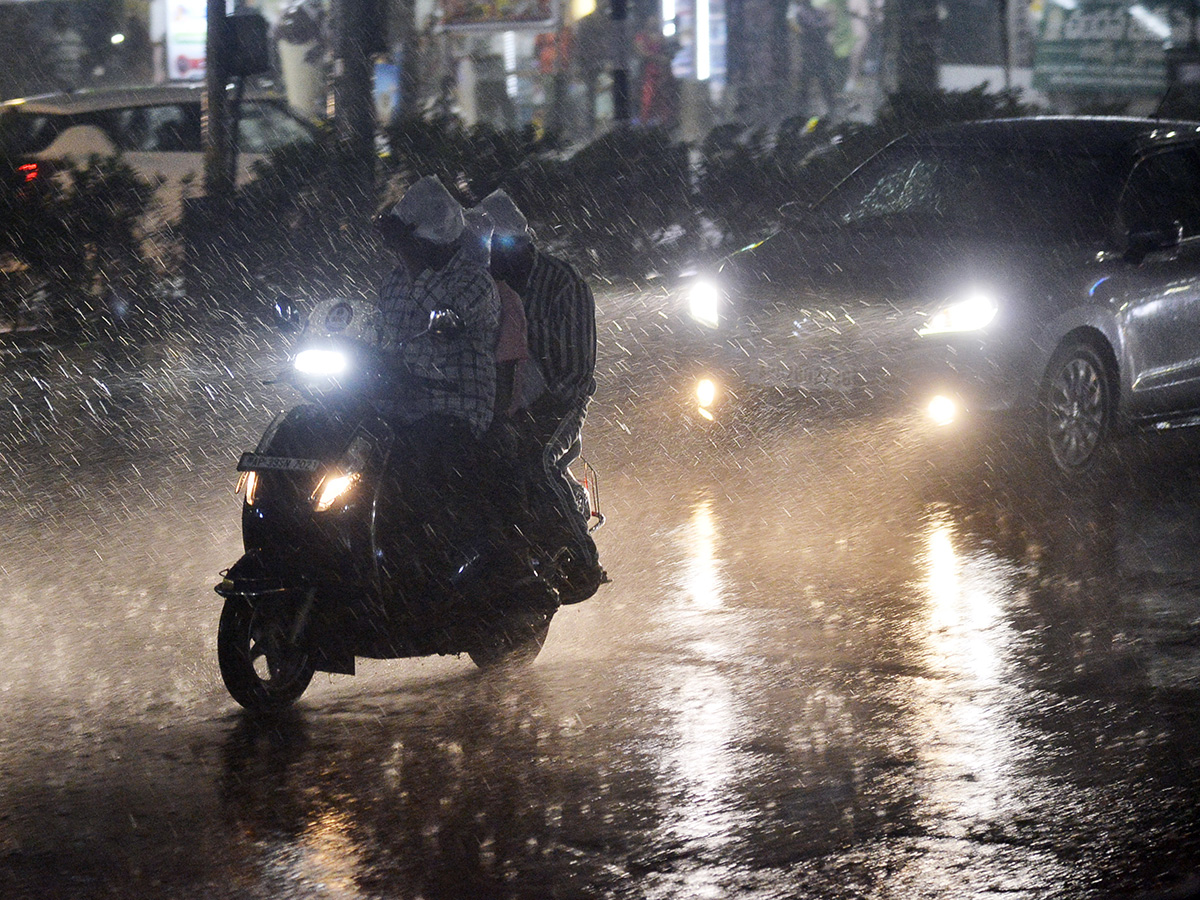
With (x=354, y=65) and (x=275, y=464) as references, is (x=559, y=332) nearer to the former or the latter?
(x=275, y=464)

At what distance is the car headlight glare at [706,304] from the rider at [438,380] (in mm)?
4400

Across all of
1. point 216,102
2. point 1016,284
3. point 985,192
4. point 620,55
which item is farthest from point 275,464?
point 620,55

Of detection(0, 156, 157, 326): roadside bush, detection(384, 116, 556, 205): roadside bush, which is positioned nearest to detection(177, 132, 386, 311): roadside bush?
detection(0, 156, 157, 326): roadside bush

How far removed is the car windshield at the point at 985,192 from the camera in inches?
356

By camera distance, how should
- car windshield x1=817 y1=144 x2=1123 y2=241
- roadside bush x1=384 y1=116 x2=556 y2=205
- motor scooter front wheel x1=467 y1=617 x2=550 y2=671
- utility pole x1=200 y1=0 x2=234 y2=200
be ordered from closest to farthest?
motor scooter front wheel x1=467 y1=617 x2=550 y2=671, car windshield x1=817 y1=144 x2=1123 y2=241, utility pole x1=200 y1=0 x2=234 y2=200, roadside bush x1=384 y1=116 x2=556 y2=205

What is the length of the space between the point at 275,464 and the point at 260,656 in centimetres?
66

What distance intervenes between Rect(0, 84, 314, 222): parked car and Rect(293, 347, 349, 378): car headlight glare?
378 inches

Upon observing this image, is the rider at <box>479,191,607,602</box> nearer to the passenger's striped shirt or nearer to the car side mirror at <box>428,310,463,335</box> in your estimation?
the passenger's striped shirt

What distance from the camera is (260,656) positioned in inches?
212

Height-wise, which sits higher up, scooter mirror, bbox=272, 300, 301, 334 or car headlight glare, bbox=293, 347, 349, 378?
scooter mirror, bbox=272, 300, 301, 334

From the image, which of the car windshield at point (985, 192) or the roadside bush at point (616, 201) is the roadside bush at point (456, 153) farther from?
the car windshield at point (985, 192)

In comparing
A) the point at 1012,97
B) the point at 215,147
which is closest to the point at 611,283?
the point at 215,147

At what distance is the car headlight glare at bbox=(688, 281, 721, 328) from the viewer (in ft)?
31.9

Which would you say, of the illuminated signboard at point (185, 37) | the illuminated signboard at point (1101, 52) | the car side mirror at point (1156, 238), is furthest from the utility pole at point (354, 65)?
the illuminated signboard at point (185, 37)
